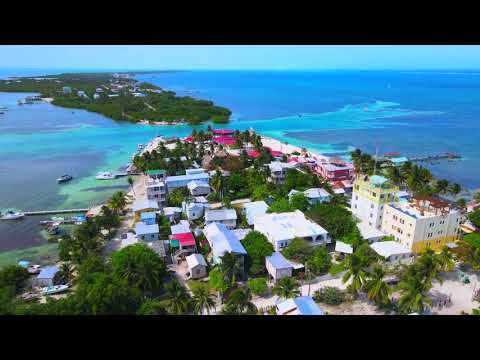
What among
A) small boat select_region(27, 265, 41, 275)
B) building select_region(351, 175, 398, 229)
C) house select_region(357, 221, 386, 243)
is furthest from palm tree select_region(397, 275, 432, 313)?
small boat select_region(27, 265, 41, 275)

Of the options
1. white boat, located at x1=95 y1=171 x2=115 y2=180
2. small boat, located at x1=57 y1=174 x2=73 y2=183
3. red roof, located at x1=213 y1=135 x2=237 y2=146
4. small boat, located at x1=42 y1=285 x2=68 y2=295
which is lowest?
small boat, located at x1=42 y1=285 x2=68 y2=295

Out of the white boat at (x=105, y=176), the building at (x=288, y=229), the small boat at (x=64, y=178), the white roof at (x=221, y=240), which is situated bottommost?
the small boat at (x=64, y=178)

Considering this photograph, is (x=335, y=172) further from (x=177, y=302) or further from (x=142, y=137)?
(x=142, y=137)

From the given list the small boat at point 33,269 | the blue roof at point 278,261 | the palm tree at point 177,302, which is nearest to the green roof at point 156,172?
the small boat at point 33,269

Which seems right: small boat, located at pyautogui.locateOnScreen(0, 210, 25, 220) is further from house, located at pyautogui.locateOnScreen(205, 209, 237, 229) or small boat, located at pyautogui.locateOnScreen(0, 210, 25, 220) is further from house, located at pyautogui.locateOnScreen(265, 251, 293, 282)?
house, located at pyautogui.locateOnScreen(265, 251, 293, 282)

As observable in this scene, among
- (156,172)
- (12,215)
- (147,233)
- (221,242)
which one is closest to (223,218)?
(221,242)

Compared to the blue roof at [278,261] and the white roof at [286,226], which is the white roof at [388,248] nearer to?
the white roof at [286,226]
